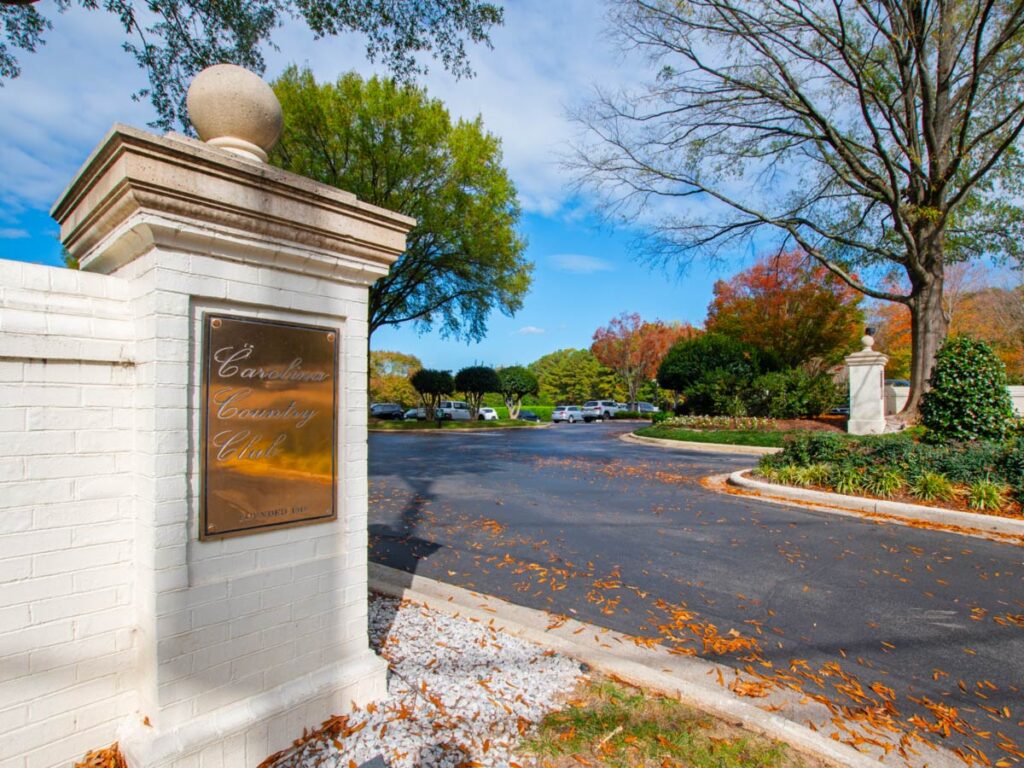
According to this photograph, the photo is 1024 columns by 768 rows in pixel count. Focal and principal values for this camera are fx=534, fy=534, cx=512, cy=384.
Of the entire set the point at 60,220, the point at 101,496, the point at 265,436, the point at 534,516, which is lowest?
the point at 534,516

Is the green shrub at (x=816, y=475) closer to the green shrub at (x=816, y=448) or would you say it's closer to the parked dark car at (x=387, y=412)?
the green shrub at (x=816, y=448)

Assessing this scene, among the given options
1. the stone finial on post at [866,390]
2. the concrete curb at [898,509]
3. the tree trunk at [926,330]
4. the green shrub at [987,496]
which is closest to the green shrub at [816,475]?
the concrete curb at [898,509]

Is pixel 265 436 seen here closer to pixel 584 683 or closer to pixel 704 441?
pixel 584 683

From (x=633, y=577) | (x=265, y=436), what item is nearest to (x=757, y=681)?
(x=633, y=577)

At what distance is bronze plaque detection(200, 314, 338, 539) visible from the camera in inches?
90.3

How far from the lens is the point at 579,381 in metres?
62.5

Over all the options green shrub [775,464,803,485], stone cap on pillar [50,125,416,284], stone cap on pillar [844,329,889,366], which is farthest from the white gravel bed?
stone cap on pillar [844,329,889,366]

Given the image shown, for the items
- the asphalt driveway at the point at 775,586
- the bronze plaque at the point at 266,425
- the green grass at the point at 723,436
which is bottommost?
the asphalt driveway at the point at 775,586

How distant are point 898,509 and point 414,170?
705 inches

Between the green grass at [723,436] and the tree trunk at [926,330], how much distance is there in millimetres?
4487

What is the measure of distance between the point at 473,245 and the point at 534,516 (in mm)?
15575

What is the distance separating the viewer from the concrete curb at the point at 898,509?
21.0 ft

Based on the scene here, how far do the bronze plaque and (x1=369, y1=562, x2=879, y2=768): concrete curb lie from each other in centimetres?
176

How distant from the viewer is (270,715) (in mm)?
2402
